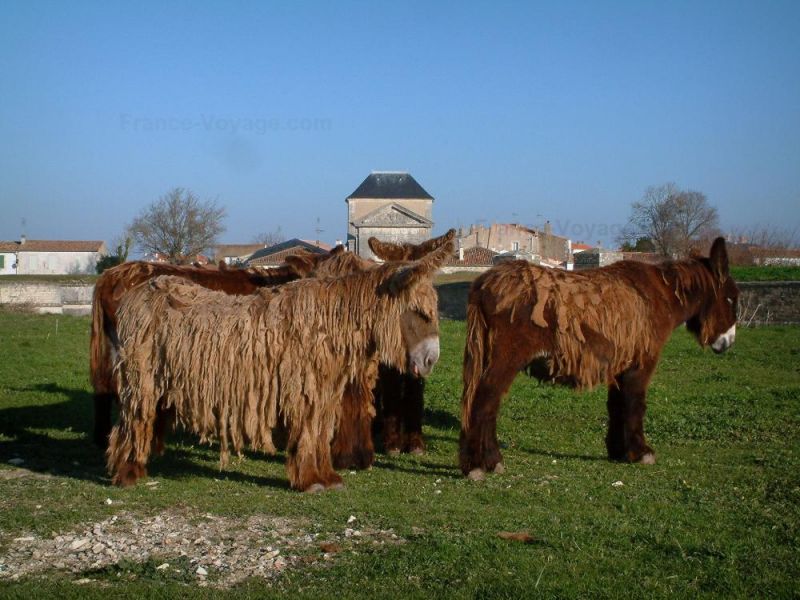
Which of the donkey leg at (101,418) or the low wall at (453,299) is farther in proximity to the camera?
the low wall at (453,299)

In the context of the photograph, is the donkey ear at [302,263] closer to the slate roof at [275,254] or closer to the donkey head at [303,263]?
the donkey head at [303,263]

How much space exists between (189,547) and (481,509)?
2.34 meters

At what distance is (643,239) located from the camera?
→ 5797cm

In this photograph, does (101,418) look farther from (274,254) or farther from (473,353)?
(274,254)

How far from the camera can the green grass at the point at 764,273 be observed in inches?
1603

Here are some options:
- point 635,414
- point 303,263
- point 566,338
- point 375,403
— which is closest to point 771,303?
point 635,414

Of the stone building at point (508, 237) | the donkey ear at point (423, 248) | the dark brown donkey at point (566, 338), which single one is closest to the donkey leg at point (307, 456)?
the dark brown donkey at point (566, 338)

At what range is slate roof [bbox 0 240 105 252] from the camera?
8038 centimetres

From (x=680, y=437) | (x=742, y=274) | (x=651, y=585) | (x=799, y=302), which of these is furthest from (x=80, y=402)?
(x=742, y=274)

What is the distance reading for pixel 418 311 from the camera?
7.37 metres

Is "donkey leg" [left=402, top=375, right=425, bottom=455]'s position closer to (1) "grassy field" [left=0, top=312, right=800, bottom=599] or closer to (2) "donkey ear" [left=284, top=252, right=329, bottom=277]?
(1) "grassy field" [left=0, top=312, right=800, bottom=599]

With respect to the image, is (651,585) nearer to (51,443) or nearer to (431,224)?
Result: (51,443)

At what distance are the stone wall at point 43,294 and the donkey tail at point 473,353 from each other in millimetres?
35463

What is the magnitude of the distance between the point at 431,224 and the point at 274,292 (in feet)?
215
